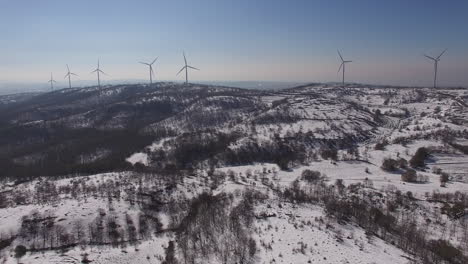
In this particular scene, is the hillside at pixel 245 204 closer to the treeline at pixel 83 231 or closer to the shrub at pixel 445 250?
the treeline at pixel 83 231

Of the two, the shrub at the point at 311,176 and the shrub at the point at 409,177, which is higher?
the shrub at the point at 409,177

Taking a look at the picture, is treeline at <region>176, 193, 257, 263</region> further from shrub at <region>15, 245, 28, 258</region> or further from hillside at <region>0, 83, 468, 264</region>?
shrub at <region>15, 245, 28, 258</region>

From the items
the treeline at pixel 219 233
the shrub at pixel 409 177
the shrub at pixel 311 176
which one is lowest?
the shrub at pixel 311 176

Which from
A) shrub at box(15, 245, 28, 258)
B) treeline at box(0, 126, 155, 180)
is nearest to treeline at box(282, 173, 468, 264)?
shrub at box(15, 245, 28, 258)

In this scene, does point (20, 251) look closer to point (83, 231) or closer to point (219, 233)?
point (83, 231)

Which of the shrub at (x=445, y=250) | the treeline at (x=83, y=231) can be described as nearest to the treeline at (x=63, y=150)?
the treeline at (x=83, y=231)

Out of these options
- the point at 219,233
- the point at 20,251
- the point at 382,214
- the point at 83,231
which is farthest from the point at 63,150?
the point at 382,214

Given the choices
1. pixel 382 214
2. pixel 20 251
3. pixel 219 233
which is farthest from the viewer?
pixel 382 214

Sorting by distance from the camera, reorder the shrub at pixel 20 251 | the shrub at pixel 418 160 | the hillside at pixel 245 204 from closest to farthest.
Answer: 1. the hillside at pixel 245 204
2. the shrub at pixel 20 251
3. the shrub at pixel 418 160

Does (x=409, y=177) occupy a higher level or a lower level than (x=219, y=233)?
lower

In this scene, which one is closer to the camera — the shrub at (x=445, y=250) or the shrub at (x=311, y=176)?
the shrub at (x=445, y=250)

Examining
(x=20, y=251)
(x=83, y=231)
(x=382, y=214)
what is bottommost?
(x=20, y=251)
